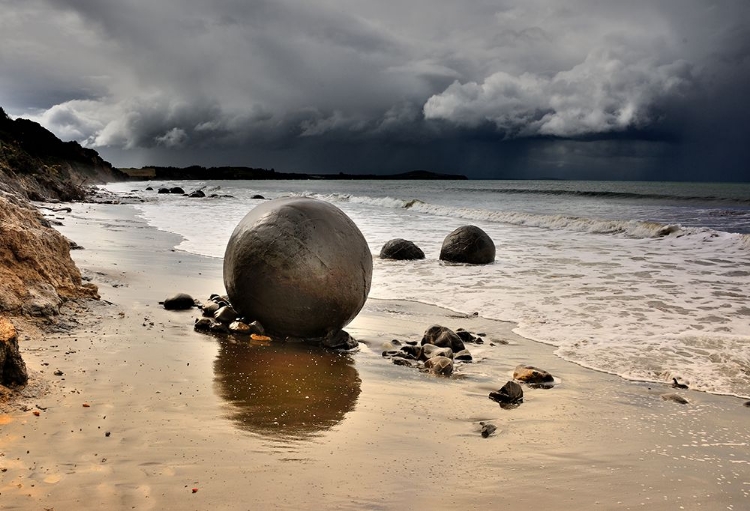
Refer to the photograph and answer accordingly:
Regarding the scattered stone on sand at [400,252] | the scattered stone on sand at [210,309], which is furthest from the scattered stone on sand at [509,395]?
the scattered stone on sand at [400,252]

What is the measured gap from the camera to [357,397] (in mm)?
4590

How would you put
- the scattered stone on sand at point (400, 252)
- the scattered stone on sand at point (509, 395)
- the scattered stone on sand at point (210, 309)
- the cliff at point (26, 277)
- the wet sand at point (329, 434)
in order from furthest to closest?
the scattered stone on sand at point (400, 252), the scattered stone on sand at point (210, 309), the scattered stone on sand at point (509, 395), the cliff at point (26, 277), the wet sand at point (329, 434)

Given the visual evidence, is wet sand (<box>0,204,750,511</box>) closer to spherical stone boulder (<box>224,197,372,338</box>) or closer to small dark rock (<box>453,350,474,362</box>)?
small dark rock (<box>453,350,474,362</box>)

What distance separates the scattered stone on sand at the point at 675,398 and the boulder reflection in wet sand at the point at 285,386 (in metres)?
2.42

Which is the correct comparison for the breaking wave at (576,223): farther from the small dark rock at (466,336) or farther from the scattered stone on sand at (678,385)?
the scattered stone on sand at (678,385)

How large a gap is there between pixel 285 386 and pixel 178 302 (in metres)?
2.93

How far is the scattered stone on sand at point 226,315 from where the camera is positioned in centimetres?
643

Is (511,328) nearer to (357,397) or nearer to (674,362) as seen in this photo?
(674,362)

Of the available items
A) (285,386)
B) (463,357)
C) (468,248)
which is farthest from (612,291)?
(285,386)

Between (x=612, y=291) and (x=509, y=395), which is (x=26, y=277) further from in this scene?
(x=612, y=291)

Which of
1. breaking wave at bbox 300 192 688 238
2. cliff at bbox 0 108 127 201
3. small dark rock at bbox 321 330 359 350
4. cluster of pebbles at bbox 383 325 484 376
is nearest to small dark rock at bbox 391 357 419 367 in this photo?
cluster of pebbles at bbox 383 325 484 376

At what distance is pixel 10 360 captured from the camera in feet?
12.7

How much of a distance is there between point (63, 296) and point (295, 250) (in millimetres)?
2511

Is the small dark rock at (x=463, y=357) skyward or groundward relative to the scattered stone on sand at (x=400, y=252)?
groundward
